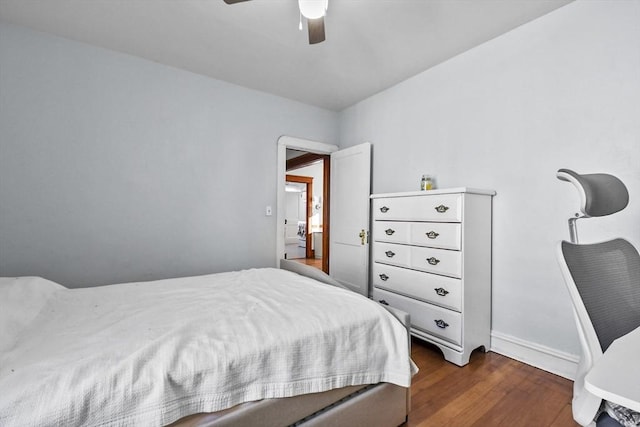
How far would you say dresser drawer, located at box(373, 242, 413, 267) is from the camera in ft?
8.06

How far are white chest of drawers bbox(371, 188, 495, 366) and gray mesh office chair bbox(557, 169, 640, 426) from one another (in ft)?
3.34

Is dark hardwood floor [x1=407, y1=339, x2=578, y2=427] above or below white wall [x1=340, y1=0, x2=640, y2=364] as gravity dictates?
below

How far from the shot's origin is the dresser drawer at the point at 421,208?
211 cm

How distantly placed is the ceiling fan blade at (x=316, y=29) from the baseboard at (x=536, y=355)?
8.32 ft

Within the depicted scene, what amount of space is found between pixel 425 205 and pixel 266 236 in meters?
1.83

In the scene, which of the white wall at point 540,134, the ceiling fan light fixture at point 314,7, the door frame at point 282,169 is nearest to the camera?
the ceiling fan light fixture at point 314,7

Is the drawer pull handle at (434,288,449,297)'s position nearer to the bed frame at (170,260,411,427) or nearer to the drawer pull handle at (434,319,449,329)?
the drawer pull handle at (434,319,449,329)

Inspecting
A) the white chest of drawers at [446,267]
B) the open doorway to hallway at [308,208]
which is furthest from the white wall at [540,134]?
the open doorway to hallway at [308,208]

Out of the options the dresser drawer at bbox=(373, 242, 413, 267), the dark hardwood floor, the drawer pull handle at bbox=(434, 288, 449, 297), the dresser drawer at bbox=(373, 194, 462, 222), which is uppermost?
the dresser drawer at bbox=(373, 194, 462, 222)

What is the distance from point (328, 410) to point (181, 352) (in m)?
0.65

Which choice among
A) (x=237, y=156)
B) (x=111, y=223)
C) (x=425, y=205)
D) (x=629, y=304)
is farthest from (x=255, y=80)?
(x=629, y=304)

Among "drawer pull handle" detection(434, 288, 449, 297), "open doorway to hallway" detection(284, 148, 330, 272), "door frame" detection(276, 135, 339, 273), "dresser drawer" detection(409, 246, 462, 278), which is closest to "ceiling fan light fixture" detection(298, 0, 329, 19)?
"dresser drawer" detection(409, 246, 462, 278)

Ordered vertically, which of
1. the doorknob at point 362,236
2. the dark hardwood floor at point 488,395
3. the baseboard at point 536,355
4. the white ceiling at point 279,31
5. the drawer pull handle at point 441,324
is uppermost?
the white ceiling at point 279,31

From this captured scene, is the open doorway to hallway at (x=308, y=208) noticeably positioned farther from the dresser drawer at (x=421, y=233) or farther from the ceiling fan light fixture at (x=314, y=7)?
the ceiling fan light fixture at (x=314, y=7)
